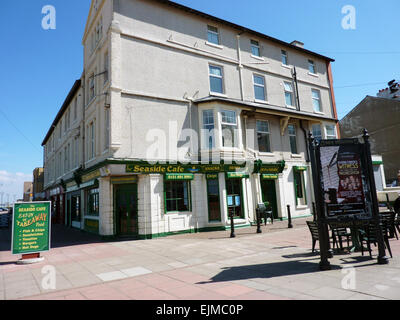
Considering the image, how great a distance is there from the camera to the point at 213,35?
1670 centimetres

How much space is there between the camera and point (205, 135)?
1473 cm

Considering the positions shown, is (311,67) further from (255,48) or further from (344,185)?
(344,185)

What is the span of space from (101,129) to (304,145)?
44.6ft

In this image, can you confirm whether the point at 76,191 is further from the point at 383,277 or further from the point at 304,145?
the point at 383,277

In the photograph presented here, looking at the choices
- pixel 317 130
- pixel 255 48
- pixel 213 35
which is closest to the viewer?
pixel 213 35

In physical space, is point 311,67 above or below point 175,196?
above

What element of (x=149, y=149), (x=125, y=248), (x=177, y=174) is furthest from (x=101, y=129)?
(x=125, y=248)

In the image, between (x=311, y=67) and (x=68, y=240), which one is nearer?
(x=68, y=240)

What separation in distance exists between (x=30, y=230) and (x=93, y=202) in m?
6.36

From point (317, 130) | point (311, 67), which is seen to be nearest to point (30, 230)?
point (317, 130)

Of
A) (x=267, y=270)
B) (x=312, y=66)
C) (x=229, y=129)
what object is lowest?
(x=267, y=270)

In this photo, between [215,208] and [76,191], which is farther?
[76,191]

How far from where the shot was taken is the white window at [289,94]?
1948cm

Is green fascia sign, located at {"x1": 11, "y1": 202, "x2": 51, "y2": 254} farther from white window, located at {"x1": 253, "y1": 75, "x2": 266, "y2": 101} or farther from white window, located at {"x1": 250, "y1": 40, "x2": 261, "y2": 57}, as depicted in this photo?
white window, located at {"x1": 250, "y1": 40, "x2": 261, "y2": 57}
